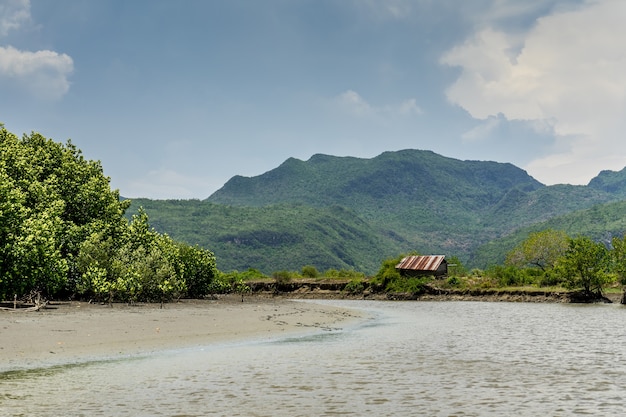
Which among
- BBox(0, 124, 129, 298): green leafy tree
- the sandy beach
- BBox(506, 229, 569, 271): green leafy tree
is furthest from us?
BBox(506, 229, 569, 271): green leafy tree

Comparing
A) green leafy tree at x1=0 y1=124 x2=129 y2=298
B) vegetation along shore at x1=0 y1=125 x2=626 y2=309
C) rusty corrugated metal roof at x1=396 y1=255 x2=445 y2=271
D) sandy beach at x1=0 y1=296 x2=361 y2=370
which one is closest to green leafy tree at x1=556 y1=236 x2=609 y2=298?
vegetation along shore at x1=0 y1=125 x2=626 y2=309

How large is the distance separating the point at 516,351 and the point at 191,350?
14.2 meters

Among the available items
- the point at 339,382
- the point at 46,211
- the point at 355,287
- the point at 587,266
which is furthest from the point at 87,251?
the point at 355,287

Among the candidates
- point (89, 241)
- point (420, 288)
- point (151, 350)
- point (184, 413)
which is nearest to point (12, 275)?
point (89, 241)

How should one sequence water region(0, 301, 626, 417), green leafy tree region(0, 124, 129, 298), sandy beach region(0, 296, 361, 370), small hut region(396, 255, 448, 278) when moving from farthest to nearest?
1. small hut region(396, 255, 448, 278)
2. green leafy tree region(0, 124, 129, 298)
3. sandy beach region(0, 296, 361, 370)
4. water region(0, 301, 626, 417)

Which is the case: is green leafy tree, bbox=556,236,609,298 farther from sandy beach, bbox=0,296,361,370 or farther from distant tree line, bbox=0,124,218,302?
distant tree line, bbox=0,124,218,302

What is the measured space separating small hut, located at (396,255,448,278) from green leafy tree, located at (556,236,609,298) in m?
37.1

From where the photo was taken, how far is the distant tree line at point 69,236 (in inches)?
1355

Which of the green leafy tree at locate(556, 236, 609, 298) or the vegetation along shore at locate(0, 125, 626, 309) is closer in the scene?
the vegetation along shore at locate(0, 125, 626, 309)

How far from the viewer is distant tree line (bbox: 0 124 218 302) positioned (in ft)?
113

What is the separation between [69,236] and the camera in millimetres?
43750

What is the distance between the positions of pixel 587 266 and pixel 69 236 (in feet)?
191

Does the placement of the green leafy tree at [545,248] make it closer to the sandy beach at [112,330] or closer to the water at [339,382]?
the sandy beach at [112,330]

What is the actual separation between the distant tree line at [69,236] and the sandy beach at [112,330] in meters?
2.41
